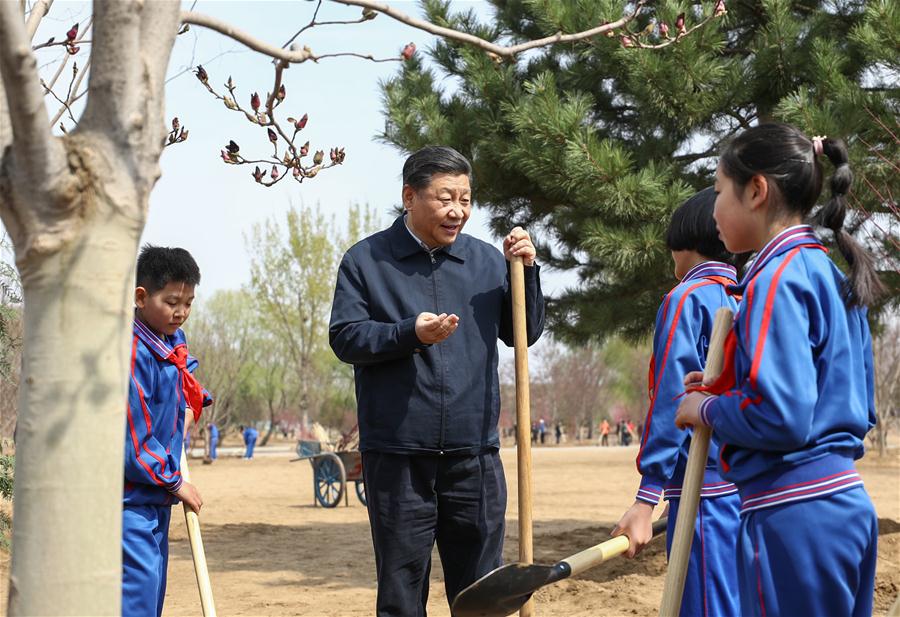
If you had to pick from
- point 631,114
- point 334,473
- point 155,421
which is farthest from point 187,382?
point 334,473

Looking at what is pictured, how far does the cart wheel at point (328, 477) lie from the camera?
14977mm

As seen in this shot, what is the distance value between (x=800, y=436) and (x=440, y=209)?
1.78 m

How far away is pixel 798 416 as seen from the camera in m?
2.27

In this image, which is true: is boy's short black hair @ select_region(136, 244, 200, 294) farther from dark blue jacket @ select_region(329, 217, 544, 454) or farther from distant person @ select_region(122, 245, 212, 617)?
dark blue jacket @ select_region(329, 217, 544, 454)

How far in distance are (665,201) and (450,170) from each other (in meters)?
4.00

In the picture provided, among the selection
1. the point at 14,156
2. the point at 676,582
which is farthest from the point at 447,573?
the point at 14,156

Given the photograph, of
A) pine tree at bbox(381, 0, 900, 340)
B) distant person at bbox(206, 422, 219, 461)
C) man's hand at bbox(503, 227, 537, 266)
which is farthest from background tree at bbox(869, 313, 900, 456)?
man's hand at bbox(503, 227, 537, 266)

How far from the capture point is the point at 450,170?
380 centimetres

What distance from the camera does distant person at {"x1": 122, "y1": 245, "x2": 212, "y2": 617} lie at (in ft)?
11.8

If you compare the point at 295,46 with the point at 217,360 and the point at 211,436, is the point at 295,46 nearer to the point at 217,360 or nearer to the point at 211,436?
the point at 211,436

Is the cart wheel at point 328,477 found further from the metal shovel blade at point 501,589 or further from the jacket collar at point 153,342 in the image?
the metal shovel blade at point 501,589

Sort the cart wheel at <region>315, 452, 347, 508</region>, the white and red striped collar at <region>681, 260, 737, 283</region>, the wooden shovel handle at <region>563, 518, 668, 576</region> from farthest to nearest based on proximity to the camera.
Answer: the cart wheel at <region>315, 452, 347, 508</region> → the white and red striped collar at <region>681, 260, 737, 283</region> → the wooden shovel handle at <region>563, 518, 668, 576</region>

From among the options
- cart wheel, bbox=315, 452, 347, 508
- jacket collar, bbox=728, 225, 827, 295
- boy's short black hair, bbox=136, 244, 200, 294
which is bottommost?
cart wheel, bbox=315, 452, 347, 508

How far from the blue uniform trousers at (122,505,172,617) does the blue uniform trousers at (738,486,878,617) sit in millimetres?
2010
